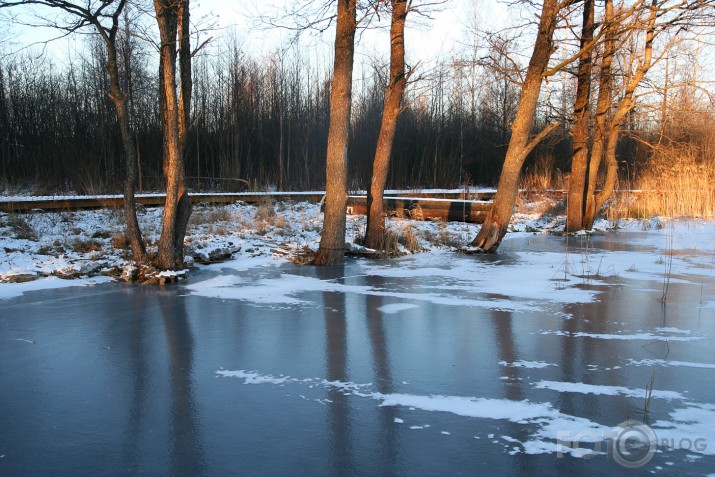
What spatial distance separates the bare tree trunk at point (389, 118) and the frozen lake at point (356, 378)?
2.76m

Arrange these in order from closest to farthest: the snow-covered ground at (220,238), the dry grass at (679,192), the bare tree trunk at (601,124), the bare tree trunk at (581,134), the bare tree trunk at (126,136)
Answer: the bare tree trunk at (126,136), the snow-covered ground at (220,238), the bare tree trunk at (581,134), the bare tree trunk at (601,124), the dry grass at (679,192)

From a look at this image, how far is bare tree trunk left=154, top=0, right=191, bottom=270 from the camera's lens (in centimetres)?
729

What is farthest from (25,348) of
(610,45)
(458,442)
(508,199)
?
(610,45)

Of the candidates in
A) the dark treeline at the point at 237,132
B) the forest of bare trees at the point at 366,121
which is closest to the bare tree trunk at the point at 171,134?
the forest of bare trees at the point at 366,121

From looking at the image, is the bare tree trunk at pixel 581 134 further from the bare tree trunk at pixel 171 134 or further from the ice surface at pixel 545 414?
the ice surface at pixel 545 414

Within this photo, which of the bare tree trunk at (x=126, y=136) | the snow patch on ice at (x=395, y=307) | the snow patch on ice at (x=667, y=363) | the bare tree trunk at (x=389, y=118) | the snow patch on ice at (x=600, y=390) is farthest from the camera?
the bare tree trunk at (x=389, y=118)

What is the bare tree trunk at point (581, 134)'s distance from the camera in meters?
12.8

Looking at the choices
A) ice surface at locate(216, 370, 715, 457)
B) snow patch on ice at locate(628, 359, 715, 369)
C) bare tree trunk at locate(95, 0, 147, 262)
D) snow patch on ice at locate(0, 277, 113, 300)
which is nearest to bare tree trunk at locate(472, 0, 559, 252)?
bare tree trunk at locate(95, 0, 147, 262)

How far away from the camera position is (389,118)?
32.2 feet

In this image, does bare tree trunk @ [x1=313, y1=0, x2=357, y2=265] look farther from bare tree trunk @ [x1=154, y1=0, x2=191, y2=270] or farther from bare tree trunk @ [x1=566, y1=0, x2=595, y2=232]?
bare tree trunk @ [x1=566, y1=0, x2=595, y2=232]

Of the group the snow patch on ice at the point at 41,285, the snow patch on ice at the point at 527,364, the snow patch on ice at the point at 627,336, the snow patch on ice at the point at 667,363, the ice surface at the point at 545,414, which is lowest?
the ice surface at the point at 545,414

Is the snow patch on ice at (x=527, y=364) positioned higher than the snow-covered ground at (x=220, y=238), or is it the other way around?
the snow-covered ground at (x=220, y=238)

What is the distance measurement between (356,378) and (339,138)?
17.5 feet

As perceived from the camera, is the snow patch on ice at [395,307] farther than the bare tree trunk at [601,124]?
No
